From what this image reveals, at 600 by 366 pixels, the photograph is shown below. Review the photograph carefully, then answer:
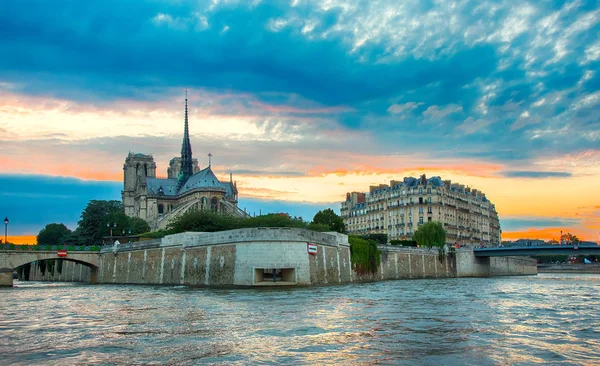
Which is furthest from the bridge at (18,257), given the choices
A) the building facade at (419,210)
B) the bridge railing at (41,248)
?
the building facade at (419,210)

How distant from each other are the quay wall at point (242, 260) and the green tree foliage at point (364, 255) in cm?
83

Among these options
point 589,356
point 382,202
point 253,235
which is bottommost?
point 589,356

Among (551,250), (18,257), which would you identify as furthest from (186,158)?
(551,250)

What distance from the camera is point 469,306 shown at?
31.1 m

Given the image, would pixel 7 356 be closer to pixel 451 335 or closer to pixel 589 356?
pixel 451 335

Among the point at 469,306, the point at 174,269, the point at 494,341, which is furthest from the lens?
the point at 174,269

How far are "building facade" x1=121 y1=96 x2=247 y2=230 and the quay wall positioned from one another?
151 ft

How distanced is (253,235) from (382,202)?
82941 millimetres

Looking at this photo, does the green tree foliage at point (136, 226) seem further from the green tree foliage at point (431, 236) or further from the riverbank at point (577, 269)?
the riverbank at point (577, 269)

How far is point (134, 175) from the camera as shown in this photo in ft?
565

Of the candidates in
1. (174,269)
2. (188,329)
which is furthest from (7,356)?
(174,269)

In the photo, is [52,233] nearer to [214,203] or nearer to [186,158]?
[186,158]

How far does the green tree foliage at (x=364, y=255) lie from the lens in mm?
61406

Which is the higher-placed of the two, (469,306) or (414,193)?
(414,193)
